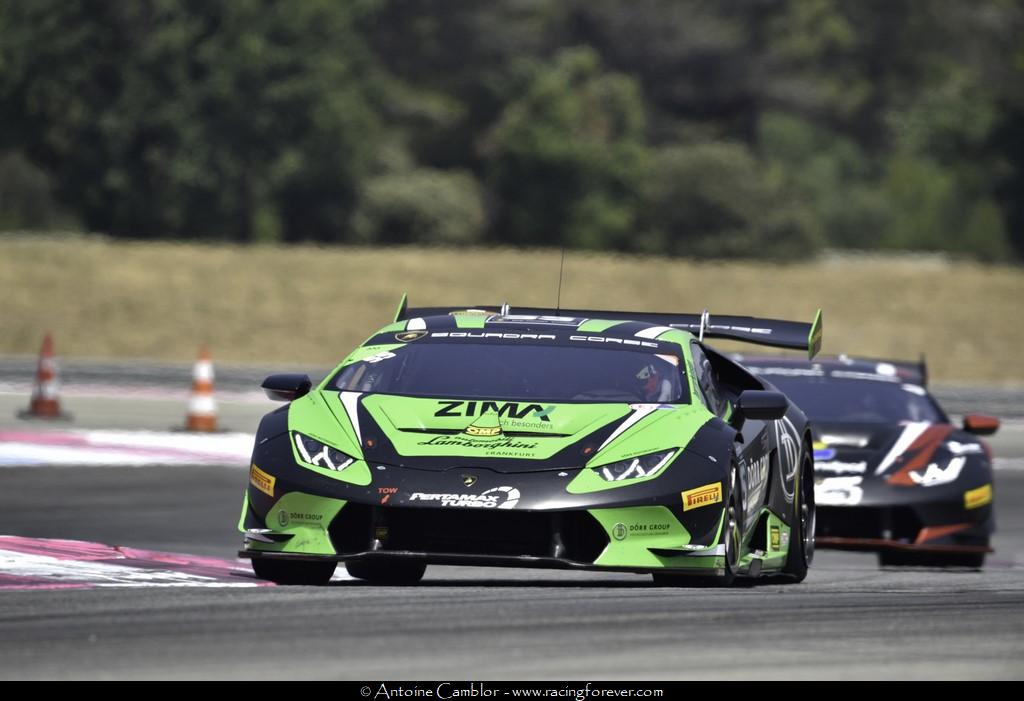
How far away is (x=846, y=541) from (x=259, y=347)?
27.8 meters

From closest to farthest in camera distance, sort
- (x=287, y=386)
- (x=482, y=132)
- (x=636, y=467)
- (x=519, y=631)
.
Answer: (x=519, y=631) < (x=636, y=467) < (x=287, y=386) < (x=482, y=132)

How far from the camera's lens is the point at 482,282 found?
4516cm

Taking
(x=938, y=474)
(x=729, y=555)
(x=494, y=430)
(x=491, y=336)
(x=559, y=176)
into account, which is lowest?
(x=729, y=555)

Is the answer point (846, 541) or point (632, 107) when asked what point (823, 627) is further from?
point (632, 107)

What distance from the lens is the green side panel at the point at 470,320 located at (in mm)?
10258

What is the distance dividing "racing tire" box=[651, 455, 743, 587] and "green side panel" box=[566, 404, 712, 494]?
242 mm

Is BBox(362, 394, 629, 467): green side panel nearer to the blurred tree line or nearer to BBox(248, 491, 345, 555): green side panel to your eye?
BBox(248, 491, 345, 555): green side panel

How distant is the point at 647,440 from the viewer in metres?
9.04

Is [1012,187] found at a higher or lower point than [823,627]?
higher

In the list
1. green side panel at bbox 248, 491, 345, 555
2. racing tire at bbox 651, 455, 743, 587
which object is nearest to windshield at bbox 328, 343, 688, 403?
racing tire at bbox 651, 455, 743, 587

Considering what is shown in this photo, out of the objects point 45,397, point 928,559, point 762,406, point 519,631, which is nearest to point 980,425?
point 928,559

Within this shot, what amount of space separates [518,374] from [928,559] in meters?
4.62

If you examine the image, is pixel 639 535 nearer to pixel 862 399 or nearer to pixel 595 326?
pixel 595 326
